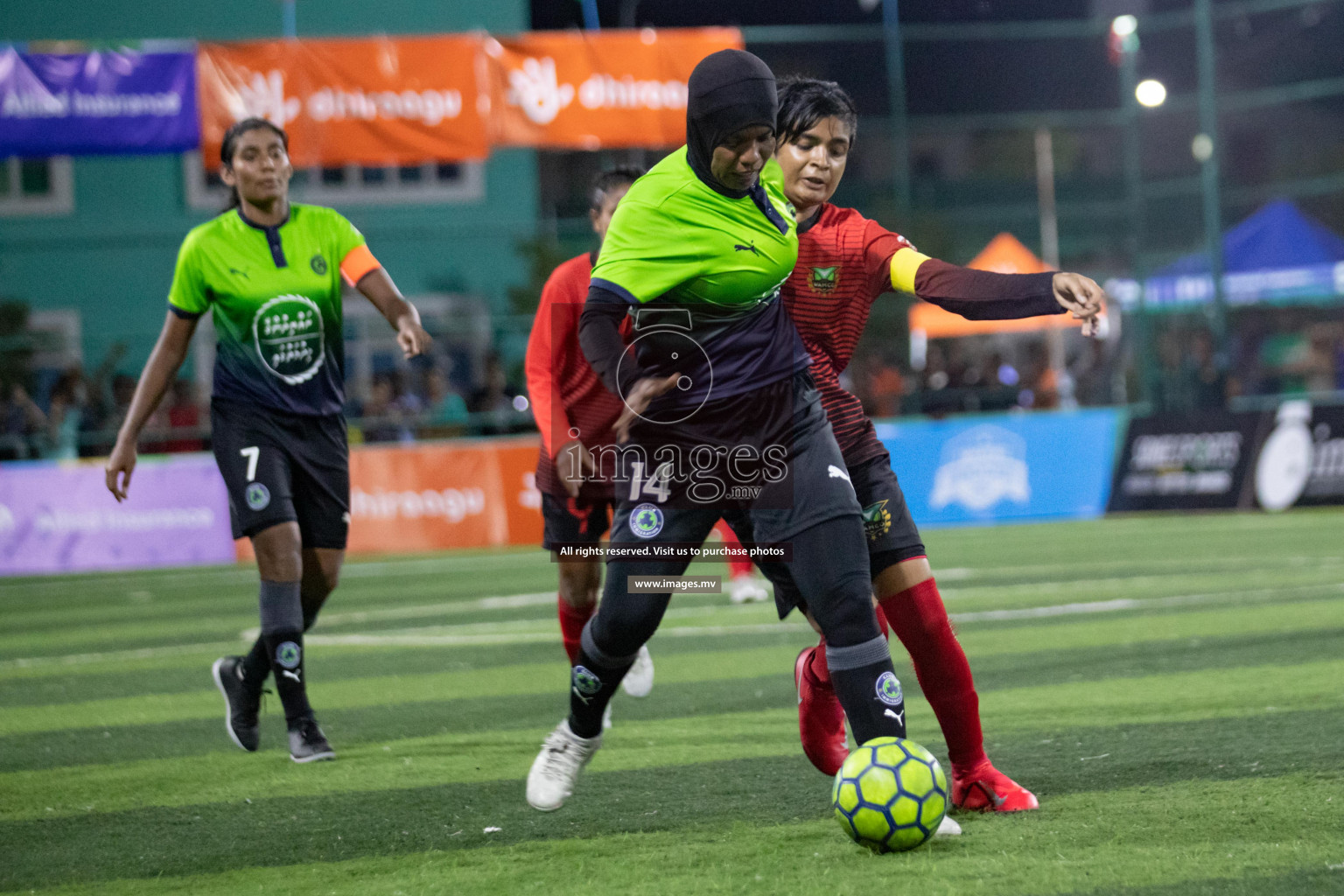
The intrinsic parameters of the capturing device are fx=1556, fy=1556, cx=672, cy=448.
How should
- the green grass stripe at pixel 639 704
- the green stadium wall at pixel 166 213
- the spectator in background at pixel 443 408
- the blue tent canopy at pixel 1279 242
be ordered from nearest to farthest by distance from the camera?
the green grass stripe at pixel 639 704
the spectator in background at pixel 443 408
the blue tent canopy at pixel 1279 242
the green stadium wall at pixel 166 213

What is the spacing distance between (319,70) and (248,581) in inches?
244

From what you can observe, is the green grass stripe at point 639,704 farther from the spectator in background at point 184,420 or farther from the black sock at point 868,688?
the spectator in background at point 184,420

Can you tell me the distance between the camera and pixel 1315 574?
10.4 m

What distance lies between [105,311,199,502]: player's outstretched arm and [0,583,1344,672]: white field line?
3.56 m

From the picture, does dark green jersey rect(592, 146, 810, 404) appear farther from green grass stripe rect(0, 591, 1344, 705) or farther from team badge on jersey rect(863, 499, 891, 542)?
green grass stripe rect(0, 591, 1344, 705)

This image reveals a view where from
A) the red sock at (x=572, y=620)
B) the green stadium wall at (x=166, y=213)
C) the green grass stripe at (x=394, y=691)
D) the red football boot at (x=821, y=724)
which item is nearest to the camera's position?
the red football boot at (x=821, y=724)

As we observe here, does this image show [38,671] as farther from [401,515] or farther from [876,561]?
[401,515]

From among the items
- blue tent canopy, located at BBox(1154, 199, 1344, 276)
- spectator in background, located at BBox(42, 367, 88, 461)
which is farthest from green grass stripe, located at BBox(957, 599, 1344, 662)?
blue tent canopy, located at BBox(1154, 199, 1344, 276)

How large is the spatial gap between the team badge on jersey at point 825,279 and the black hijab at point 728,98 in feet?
2.16

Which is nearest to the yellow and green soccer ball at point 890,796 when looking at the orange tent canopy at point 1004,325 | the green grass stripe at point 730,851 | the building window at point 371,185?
the green grass stripe at point 730,851

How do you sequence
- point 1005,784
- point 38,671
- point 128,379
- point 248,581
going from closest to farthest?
point 1005,784
point 38,671
point 248,581
point 128,379

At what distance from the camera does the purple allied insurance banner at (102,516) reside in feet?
52.5

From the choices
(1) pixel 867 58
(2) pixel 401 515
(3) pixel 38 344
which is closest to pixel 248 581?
(2) pixel 401 515

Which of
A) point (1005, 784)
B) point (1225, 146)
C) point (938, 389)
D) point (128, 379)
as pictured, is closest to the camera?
point (1005, 784)
